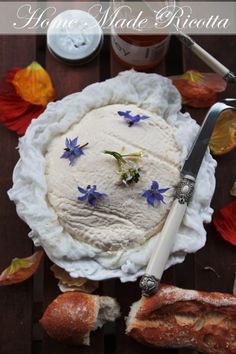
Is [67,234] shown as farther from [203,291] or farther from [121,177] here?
[203,291]

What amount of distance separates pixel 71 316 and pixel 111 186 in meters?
0.26

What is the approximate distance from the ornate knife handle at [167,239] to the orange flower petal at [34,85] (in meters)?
0.37

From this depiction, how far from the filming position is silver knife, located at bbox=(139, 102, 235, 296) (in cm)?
109

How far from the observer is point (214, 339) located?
1.10 meters

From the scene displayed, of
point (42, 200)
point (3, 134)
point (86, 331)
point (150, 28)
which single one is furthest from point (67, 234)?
point (150, 28)

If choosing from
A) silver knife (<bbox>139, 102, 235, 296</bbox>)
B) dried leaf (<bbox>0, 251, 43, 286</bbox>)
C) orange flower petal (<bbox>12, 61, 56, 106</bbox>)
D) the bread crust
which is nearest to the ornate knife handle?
silver knife (<bbox>139, 102, 235, 296</bbox>)

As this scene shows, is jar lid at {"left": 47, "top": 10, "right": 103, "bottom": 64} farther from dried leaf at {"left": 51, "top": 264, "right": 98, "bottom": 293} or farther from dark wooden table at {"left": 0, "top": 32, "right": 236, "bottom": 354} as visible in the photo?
dried leaf at {"left": 51, "top": 264, "right": 98, "bottom": 293}

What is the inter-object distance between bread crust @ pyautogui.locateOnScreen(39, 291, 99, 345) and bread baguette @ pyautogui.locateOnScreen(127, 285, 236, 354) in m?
0.08

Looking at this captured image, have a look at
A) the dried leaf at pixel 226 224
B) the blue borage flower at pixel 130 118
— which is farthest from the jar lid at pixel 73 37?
the dried leaf at pixel 226 224

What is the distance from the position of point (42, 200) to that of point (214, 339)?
42 centimetres

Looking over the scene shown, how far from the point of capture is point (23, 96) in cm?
127

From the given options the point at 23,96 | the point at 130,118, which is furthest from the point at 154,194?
the point at 23,96

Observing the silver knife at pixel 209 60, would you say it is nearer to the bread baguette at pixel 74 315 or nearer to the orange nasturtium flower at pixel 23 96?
the orange nasturtium flower at pixel 23 96

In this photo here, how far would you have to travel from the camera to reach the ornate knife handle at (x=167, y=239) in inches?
42.9
